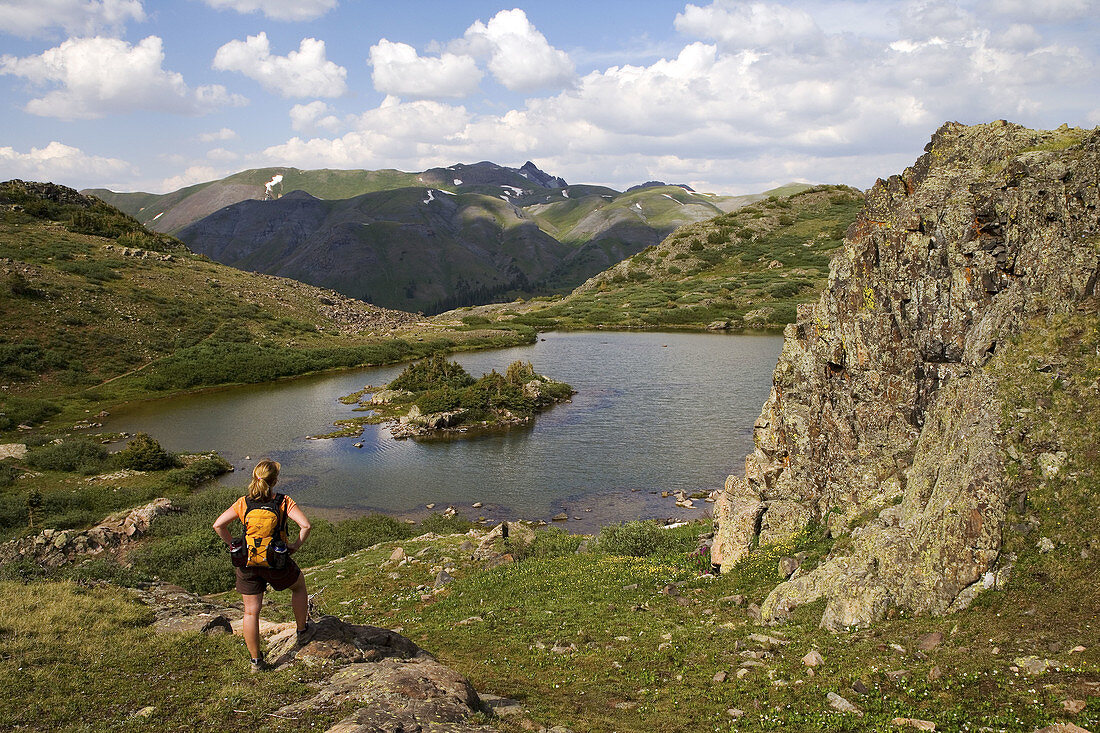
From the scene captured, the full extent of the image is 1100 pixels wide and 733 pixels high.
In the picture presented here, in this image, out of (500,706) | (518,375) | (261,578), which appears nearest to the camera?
(500,706)

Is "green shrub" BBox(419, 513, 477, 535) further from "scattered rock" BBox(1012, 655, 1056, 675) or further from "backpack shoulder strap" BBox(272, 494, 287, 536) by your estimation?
"scattered rock" BBox(1012, 655, 1056, 675)

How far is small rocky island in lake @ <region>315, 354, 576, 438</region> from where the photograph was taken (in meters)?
61.3

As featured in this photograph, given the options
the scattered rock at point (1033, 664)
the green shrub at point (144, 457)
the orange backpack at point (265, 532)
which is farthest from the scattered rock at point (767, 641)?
the green shrub at point (144, 457)

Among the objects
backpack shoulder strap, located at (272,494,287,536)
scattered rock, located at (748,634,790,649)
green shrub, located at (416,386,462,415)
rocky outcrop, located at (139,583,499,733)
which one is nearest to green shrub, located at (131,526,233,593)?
rocky outcrop, located at (139,583,499,733)

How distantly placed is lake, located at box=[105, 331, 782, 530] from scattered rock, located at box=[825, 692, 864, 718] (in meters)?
24.9

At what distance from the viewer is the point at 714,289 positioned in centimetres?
16212

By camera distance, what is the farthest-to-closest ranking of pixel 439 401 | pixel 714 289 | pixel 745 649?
pixel 714 289 → pixel 439 401 → pixel 745 649

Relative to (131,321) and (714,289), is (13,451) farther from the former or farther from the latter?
(714,289)

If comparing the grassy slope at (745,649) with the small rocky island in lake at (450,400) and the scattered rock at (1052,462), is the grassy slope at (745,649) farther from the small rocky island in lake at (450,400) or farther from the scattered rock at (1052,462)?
the small rocky island in lake at (450,400)

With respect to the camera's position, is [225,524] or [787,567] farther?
[787,567]

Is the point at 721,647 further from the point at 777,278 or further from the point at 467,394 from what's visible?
the point at 777,278

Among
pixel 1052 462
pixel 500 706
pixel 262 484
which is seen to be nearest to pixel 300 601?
pixel 262 484

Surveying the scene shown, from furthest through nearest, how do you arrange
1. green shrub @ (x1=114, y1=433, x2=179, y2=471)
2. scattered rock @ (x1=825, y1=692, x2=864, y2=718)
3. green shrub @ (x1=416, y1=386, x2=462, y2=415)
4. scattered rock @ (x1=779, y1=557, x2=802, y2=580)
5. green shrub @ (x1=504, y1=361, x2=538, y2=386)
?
green shrub @ (x1=504, y1=361, x2=538, y2=386) → green shrub @ (x1=416, y1=386, x2=462, y2=415) → green shrub @ (x1=114, y1=433, x2=179, y2=471) → scattered rock @ (x1=779, y1=557, x2=802, y2=580) → scattered rock @ (x1=825, y1=692, x2=864, y2=718)

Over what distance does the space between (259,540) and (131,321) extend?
94272mm
